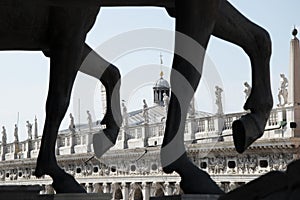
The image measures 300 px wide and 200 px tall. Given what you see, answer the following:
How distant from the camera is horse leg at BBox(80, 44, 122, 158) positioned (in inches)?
86.1

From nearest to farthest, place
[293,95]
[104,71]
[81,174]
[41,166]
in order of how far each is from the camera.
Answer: [41,166]
[104,71]
[293,95]
[81,174]

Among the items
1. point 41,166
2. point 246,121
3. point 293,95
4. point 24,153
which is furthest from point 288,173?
point 24,153

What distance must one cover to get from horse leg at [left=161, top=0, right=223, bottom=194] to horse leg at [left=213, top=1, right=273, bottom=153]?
4.7 inches

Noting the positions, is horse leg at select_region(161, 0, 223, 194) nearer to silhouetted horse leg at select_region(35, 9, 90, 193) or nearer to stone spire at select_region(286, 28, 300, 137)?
silhouetted horse leg at select_region(35, 9, 90, 193)

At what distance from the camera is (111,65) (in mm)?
2316

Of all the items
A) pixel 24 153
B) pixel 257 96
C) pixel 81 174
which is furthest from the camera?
pixel 24 153

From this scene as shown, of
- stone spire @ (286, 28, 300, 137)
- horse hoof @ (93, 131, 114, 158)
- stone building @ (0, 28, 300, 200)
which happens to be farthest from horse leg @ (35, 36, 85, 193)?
stone spire @ (286, 28, 300, 137)

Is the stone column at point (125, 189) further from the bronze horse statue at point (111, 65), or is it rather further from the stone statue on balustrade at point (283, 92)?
the bronze horse statue at point (111, 65)

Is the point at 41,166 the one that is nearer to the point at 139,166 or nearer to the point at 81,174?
the point at 139,166

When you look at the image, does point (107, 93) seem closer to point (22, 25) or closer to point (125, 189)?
point (22, 25)

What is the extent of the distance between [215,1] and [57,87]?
26.5 inches

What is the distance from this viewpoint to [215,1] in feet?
5.19

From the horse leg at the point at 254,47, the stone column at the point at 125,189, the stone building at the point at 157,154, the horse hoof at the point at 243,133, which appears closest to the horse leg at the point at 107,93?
the horse leg at the point at 254,47

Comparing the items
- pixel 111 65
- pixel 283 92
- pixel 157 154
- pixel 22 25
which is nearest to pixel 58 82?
pixel 22 25
